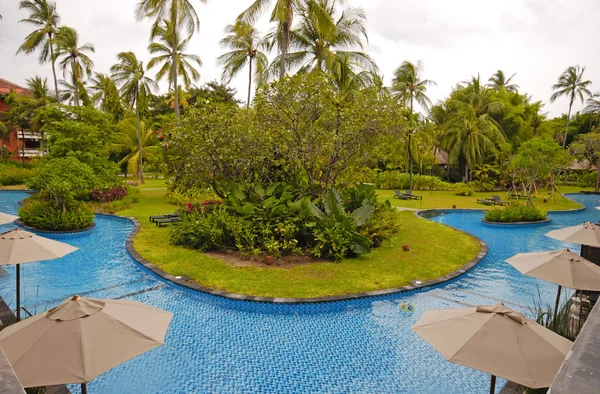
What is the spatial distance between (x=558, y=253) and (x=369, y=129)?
249 inches

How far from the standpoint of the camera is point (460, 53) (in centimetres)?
1441

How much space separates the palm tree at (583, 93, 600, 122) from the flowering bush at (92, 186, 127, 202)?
4567 centimetres

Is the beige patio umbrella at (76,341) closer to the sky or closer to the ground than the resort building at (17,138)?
closer to the ground

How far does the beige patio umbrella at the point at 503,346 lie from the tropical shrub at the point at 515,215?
13837 mm

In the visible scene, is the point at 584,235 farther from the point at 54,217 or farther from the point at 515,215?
the point at 54,217

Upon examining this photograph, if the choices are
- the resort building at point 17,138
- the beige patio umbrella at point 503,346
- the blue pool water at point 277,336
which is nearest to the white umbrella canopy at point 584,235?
the blue pool water at point 277,336

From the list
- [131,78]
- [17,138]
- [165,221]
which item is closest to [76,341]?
[165,221]

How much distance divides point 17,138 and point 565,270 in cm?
5112

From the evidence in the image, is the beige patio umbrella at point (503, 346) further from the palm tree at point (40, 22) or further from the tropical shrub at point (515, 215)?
Answer: the palm tree at point (40, 22)

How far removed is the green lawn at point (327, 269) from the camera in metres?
7.61

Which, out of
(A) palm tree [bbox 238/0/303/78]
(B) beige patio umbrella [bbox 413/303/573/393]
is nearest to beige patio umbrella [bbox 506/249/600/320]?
(B) beige patio umbrella [bbox 413/303/573/393]

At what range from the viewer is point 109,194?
18.2 meters

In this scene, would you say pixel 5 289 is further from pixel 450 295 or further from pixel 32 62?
pixel 32 62

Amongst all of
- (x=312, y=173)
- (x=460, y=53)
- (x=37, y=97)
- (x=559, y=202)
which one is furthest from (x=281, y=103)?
(x=37, y=97)
